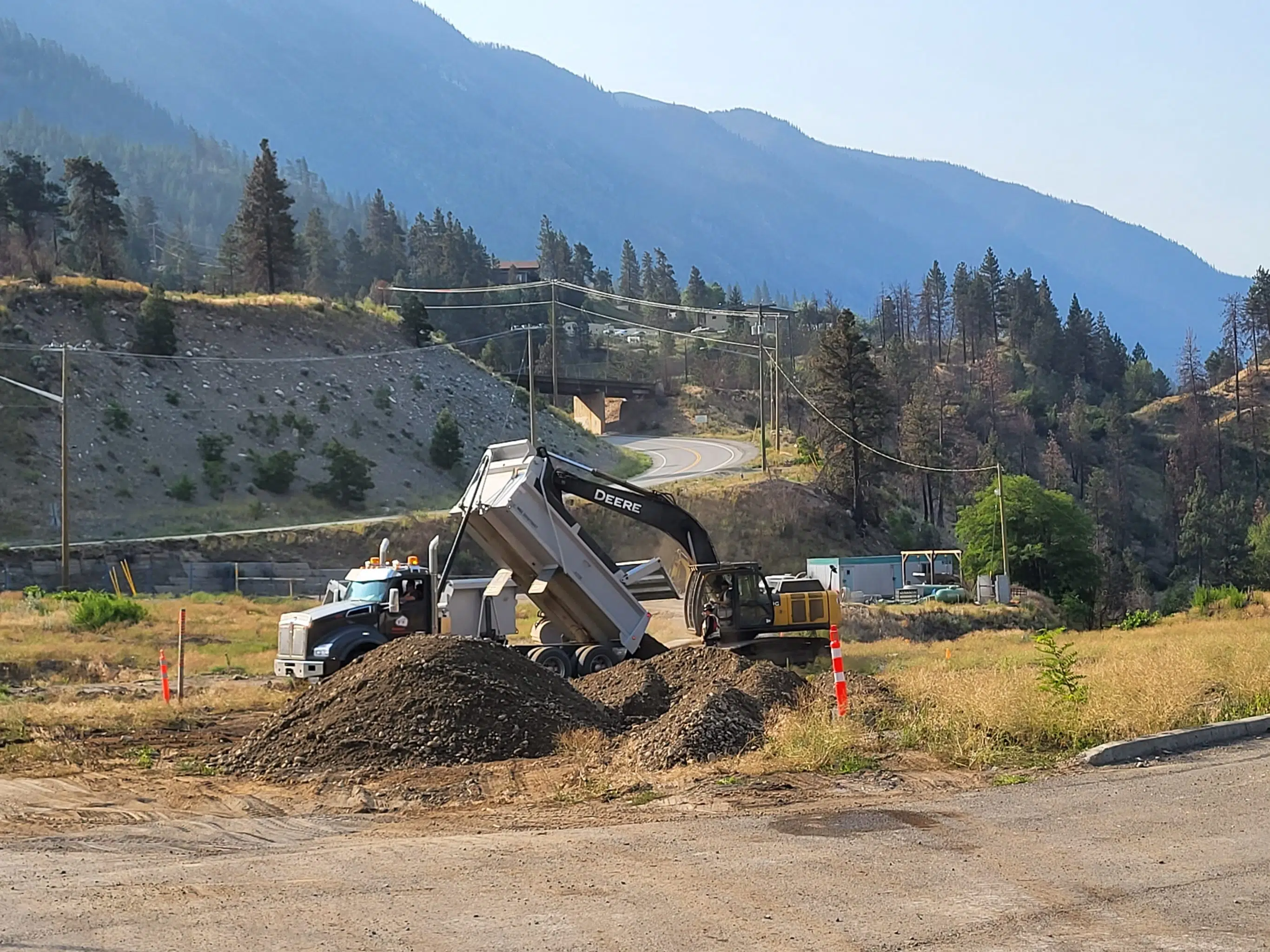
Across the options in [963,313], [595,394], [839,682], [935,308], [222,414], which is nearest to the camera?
[839,682]

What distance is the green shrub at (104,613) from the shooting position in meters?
35.3

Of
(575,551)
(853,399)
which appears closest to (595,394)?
(853,399)

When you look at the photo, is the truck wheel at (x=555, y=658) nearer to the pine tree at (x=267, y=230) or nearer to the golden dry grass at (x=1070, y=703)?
the golden dry grass at (x=1070, y=703)

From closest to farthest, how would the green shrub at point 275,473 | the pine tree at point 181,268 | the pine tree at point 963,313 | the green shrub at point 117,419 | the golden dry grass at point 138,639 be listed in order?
the golden dry grass at point 138,639 → the green shrub at point 117,419 → the green shrub at point 275,473 → the pine tree at point 181,268 → the pine tree at point 963,313

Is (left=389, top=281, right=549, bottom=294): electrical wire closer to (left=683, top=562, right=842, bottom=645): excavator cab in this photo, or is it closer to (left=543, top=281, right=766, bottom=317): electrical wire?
(left=543, top=281, right=766, bottom=317): electrical wire

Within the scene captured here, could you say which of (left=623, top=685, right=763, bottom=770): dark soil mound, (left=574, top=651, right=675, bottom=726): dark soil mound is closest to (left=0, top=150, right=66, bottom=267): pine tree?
(left=574, top=651, right=675, bottom=726): dark soil mound

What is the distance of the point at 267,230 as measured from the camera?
307 feet

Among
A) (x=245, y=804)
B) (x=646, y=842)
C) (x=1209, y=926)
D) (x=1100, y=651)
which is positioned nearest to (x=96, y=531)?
(x=1100, y=651)

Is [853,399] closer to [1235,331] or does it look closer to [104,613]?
[104,613]

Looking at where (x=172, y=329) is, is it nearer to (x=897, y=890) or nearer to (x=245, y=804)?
(x=245, y=804)

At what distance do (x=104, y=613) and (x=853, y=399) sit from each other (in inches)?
2169

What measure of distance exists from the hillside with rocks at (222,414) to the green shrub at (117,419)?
0.07 meters

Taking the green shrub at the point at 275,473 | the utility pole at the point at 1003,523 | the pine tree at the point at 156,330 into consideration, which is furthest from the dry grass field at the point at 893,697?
the pine tree at the point at 156,330

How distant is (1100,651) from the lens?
86.4 feet
